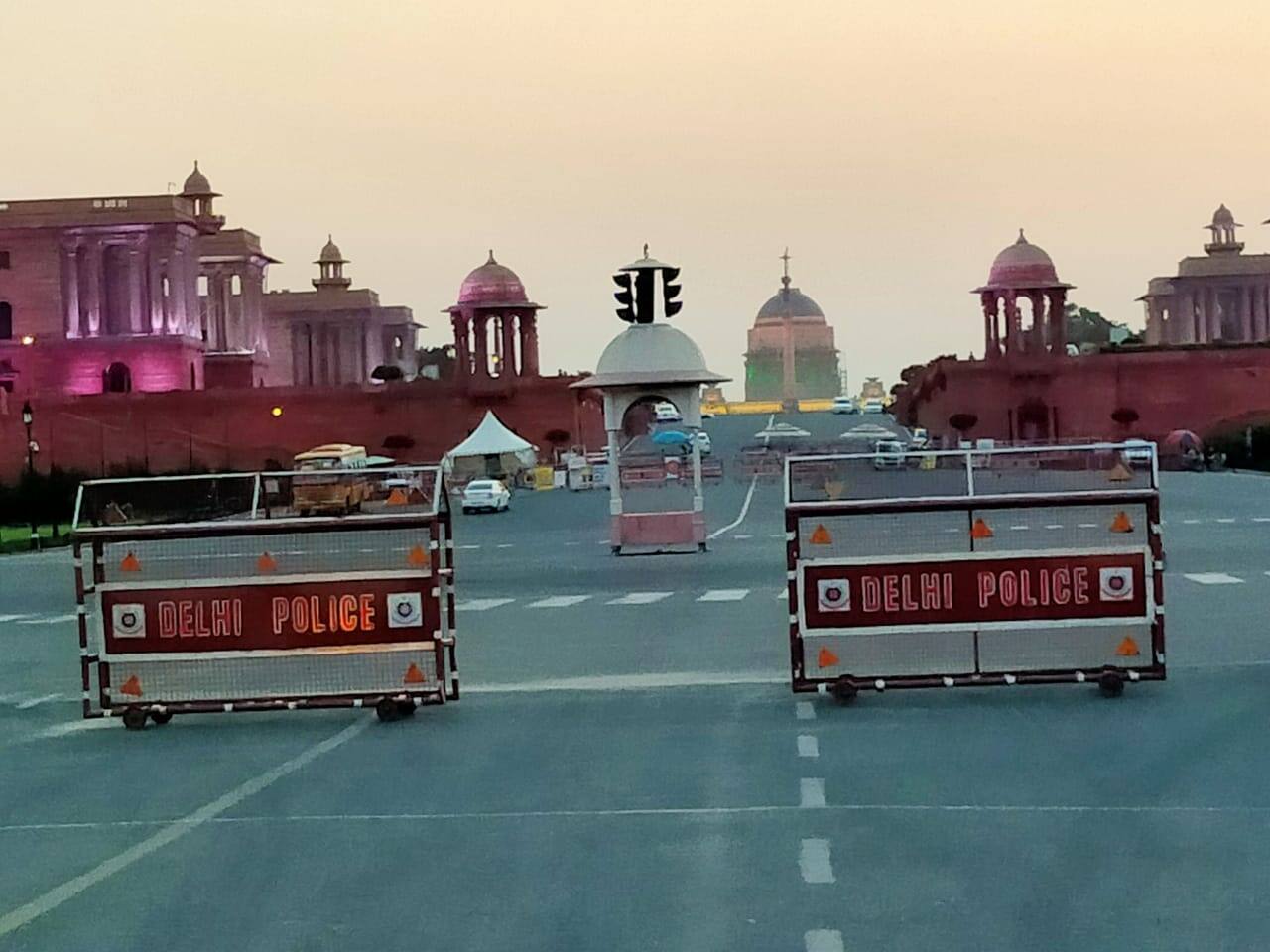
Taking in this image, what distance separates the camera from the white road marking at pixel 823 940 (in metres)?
7.80

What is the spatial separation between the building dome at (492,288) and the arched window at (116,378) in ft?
62.1

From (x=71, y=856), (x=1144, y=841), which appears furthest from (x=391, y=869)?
(x=1144, y=841)

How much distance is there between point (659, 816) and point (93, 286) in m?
113

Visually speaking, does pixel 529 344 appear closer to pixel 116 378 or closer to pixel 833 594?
pixel 116 378

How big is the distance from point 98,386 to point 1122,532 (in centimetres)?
10796

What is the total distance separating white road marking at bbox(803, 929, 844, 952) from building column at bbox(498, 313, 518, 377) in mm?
105202

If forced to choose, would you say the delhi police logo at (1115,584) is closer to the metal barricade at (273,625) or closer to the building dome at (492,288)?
the metal barricade at (273,625)

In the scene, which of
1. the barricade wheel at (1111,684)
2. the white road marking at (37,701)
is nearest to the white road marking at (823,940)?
the barricade wheel at (1111,684)

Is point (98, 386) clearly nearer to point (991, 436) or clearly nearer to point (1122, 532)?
point (991, 436)

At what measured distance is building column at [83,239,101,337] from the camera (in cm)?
11812

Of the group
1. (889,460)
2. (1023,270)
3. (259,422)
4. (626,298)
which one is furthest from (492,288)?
(889,460)

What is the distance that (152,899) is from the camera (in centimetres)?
916

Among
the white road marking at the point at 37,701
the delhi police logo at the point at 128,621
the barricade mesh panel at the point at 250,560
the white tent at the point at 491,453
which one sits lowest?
the white road marking at the point at 37,701

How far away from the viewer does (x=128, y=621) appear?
50.5 ft
